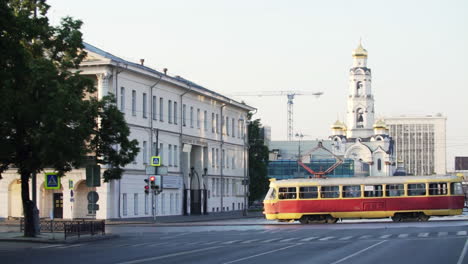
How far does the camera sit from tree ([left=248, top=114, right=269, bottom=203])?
112 meters

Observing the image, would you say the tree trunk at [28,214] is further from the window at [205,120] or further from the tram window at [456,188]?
the window at [205,120]

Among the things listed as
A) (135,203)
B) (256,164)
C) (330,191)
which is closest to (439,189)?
(330,191)

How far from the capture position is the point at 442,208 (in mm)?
55938

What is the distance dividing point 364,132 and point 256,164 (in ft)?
288

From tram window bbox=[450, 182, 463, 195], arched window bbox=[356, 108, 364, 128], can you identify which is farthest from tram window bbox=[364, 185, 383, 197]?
arched window bbox=[356, 108, 364, 128]

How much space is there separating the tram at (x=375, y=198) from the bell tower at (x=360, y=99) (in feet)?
449

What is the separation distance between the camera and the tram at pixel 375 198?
56.1 meters

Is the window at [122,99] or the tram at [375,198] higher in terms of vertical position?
the window at [122,99]

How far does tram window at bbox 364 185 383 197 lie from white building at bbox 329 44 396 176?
134218 millimetres

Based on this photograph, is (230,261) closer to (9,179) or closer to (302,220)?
(302,220)

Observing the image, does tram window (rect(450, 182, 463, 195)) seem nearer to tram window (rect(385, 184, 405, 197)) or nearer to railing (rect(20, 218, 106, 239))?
tram window (rect(385, 184, 405, 197))

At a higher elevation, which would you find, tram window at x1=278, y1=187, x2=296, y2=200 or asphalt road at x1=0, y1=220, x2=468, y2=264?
tram window at x1=278, y1=187, x2=296, y2=200

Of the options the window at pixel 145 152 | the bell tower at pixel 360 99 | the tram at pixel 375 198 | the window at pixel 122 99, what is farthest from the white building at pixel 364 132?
the tram at pixel 375 198

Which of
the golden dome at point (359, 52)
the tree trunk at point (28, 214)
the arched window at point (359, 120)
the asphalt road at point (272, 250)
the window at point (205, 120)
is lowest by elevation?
the asphalt road at point (272, 250)
